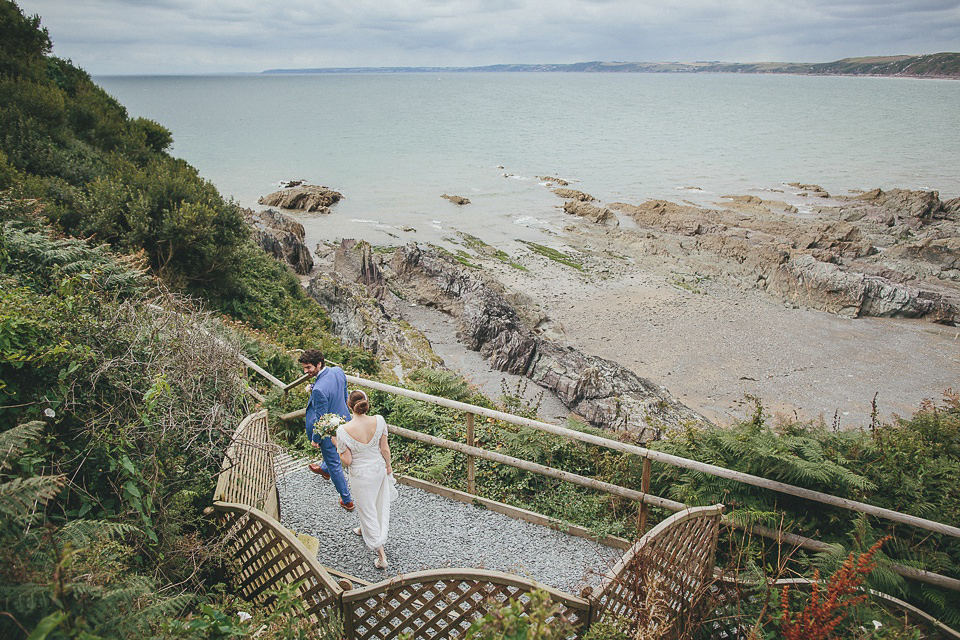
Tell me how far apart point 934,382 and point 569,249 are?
20577 millimetres

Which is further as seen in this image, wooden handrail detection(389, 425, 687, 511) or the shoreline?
the shoreline

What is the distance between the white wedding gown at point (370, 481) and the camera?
5.85 m

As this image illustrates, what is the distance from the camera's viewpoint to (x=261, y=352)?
36.5 ft

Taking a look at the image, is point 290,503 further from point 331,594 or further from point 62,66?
point 62,66

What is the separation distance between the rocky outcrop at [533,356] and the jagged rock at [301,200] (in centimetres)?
2086

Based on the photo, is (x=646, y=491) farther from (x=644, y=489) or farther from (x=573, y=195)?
(x=573, y=195)

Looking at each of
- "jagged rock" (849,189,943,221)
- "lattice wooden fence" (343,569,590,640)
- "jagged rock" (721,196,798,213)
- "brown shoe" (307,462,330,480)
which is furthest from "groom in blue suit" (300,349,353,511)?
"jagged rock" (849,189,943,221)

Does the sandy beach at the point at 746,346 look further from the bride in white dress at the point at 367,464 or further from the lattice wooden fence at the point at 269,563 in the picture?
the lattice wooden fence at the point at 269,563

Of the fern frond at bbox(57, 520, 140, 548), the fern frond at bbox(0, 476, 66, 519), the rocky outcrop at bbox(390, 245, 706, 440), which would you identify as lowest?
the rocky outcrop at bbox(390, 245, 706, 440)

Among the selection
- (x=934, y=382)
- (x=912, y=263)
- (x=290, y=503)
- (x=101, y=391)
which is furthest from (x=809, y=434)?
(x=912, y=263)

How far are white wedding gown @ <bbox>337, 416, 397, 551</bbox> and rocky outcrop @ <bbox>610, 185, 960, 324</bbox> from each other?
28664mm

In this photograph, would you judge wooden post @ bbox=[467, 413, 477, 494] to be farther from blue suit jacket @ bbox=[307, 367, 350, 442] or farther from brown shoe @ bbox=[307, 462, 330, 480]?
brown shoe @ bbox=[307, 462, 330, 480]

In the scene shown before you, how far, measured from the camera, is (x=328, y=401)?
6703 millimetres

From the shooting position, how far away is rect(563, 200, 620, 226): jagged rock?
4350 centimetres
